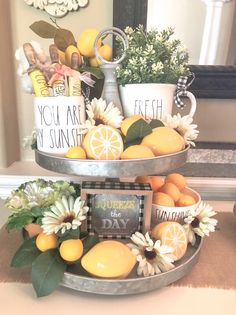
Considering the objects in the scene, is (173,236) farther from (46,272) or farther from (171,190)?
(46,272)

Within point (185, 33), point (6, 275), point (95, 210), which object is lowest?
point (6, 275)

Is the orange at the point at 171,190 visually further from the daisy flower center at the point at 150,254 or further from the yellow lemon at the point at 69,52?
the yellow lemon at the point at 69,52

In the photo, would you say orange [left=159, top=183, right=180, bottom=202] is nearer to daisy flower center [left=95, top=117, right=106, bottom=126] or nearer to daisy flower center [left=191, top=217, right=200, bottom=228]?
daisy flower center [left=191, top=217, right=200, bottom=228]

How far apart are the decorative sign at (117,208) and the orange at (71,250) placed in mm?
85

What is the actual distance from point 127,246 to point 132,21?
24.3 inches

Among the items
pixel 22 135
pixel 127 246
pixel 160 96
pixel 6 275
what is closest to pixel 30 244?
pixel 6 275

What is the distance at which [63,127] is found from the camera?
54 centimetres

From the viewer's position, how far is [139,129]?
21.8 inches

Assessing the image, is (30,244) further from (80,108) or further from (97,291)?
(80,108)

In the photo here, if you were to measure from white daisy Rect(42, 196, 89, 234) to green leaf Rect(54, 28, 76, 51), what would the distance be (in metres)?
0.31

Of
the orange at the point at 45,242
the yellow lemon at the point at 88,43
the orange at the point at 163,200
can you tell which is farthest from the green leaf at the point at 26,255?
the yellow lemon at the point at 88,43

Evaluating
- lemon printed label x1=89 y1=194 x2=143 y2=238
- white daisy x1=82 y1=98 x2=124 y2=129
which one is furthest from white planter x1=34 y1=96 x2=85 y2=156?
lemon printed label x1=89 y1=194 x2=143 y2=238

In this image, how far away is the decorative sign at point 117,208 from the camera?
0.59 meters

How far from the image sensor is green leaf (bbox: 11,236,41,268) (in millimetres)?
549
